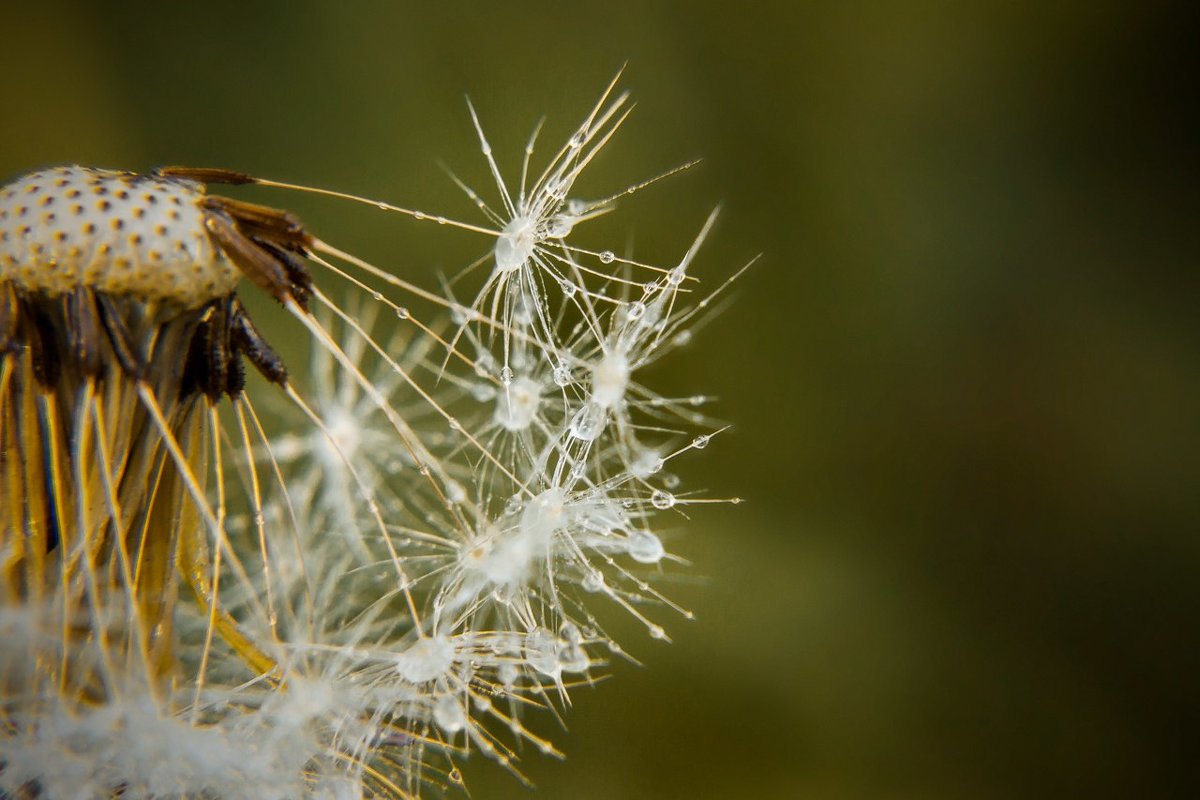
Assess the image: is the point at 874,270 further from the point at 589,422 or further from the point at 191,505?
the point at 191,505

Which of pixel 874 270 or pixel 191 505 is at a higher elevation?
A: pixel 874 270

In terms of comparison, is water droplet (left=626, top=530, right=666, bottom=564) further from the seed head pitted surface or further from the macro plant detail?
the seed head pitted surface

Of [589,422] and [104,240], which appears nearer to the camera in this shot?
[104,240]

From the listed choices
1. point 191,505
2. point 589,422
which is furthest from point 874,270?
point 191,505

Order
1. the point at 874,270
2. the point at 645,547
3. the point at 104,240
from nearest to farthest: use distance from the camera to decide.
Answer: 1. the point at 104,240
2. the point at 645,547
3. the point at 874,270

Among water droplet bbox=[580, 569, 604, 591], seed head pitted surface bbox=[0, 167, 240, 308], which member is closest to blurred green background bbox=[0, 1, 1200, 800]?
water droplet bbox=[580, 569, 604, 591]

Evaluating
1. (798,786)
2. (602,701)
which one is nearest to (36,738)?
(602,701)

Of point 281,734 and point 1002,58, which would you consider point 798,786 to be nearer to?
point 281,734

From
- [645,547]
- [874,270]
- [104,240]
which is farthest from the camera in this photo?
[874,270]
